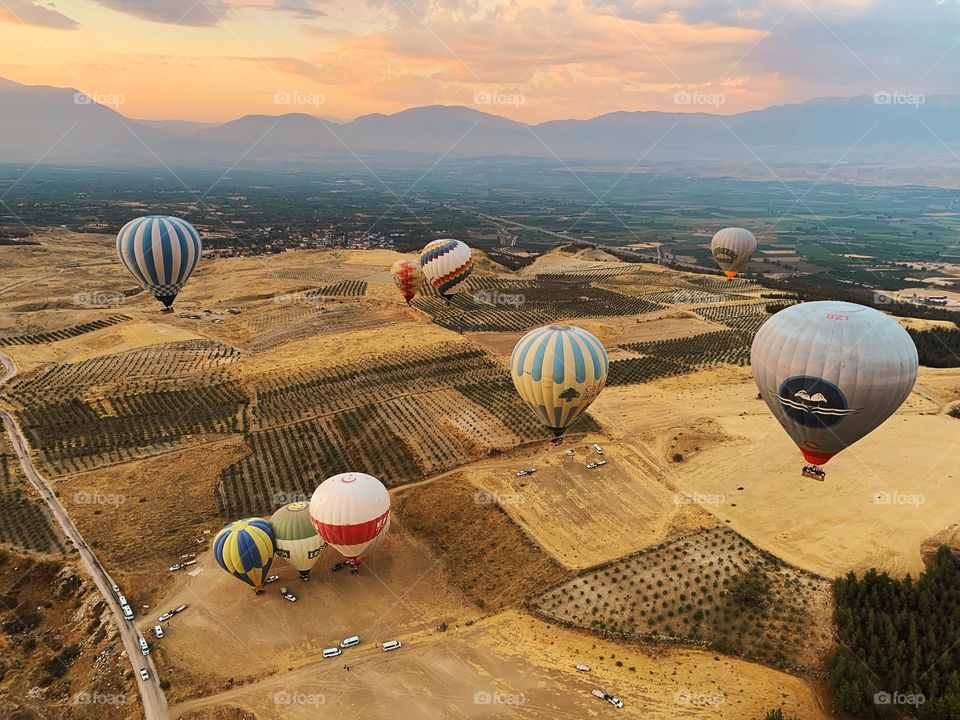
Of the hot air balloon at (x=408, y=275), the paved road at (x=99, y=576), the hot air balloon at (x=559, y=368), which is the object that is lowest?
the paved road at (x=99, y=576)

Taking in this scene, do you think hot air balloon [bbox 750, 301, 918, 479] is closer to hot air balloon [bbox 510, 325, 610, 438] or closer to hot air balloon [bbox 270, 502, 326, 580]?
hot air balloon [bbox 510, 325, 610, 438]

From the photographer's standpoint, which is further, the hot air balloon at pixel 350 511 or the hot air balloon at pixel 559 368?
the hot air balloon at pixel 559 368

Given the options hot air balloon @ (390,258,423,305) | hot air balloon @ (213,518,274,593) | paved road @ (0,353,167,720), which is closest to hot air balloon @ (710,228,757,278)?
hot air balloon @ (390,258,423,305)

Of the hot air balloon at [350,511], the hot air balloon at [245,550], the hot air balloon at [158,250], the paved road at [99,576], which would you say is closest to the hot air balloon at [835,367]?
the hot air balloon at [350,511]

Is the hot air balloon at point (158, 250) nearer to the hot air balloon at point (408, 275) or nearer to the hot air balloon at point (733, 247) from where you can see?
the hot air balloon at point (408, 275)

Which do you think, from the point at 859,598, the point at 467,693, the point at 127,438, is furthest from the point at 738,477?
the point at 127,438

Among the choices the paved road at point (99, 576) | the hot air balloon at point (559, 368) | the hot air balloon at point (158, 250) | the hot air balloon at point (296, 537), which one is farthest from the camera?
the hot air balloon at point (158, 250)
